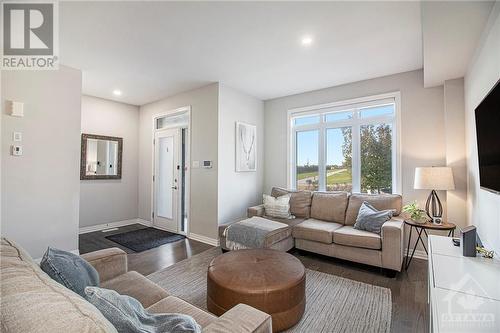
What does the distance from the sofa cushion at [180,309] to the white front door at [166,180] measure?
3.39m

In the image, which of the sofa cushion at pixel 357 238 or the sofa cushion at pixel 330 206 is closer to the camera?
the sofa cushion at pixel 357 238

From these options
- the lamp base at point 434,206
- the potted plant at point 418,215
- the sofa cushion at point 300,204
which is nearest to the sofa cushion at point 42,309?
the potted plant at point 418,215

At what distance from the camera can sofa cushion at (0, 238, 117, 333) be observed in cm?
61

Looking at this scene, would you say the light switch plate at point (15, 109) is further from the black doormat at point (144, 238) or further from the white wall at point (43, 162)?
the black doormat at point (144, 238)

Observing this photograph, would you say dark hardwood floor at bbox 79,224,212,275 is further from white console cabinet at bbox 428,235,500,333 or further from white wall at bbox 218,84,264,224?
white console cabinet at bbox 428,235,500,333

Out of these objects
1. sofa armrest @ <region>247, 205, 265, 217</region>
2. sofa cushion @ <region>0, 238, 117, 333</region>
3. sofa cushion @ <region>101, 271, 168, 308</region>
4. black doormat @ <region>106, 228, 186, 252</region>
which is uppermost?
sofa cushion @ <region>0, 238, 117, 333</region>

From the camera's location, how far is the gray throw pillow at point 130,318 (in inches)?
31.7

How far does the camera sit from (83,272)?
4.24 ft

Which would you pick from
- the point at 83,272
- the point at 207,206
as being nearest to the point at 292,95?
the point at 207,206

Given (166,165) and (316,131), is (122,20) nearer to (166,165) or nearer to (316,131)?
(166,165)

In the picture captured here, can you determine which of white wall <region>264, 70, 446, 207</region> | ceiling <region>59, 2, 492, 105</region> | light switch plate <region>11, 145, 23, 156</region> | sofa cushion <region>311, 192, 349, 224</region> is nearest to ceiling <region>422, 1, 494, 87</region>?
ceiling <region>59, 2, 492, 105</region>

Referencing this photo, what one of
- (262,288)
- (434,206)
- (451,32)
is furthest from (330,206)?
(451,32)

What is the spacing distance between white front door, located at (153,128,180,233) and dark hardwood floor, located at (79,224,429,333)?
2.85 ft

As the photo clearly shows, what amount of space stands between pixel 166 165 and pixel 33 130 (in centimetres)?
228
